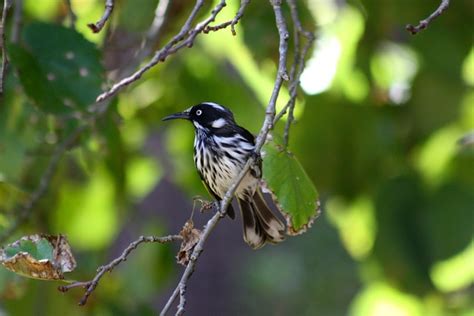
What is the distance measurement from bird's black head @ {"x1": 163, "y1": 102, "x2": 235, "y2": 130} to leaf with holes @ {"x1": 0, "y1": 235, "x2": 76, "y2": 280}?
172cm

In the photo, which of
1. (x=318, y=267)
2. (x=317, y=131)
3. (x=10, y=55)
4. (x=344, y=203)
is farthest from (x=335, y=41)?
(x=318, y=267)

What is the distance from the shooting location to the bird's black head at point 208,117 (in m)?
4.62

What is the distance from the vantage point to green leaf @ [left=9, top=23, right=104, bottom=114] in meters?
4.07

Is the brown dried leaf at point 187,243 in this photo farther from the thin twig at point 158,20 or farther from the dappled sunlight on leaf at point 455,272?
the dappled sunlight on leaf at point 455,272

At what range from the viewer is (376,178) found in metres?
5.54

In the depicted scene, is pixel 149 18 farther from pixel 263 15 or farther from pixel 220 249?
pixel 220 249

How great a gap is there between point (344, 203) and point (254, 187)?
1222 mm

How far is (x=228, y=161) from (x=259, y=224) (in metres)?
0.31

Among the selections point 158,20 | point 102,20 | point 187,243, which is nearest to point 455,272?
point 158,20

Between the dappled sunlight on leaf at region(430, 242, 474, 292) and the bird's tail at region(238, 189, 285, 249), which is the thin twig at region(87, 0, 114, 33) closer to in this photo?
the bird's tail at region(238, 189, 285, 249)

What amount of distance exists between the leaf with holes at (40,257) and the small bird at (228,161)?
1.31 metres

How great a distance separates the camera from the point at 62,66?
13.7 feet

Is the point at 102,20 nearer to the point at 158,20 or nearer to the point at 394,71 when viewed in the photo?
the point at 158,20

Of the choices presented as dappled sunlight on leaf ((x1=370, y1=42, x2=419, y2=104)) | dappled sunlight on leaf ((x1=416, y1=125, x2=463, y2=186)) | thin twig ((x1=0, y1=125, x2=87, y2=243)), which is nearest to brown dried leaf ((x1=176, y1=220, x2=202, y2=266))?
thin twig ((x1=0, y1=125, x2=87, y2=243))
